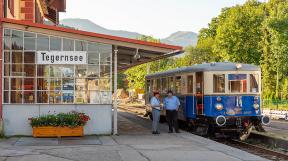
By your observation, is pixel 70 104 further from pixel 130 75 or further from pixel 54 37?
pixel 130 75

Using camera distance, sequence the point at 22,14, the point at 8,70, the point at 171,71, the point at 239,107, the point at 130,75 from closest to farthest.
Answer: the point at 8,70, the point at 239,107, the point at 171,71, the point at 22,14, the point at 130,75

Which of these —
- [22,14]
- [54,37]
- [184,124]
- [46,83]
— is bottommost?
[184,124]

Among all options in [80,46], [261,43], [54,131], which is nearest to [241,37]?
[261,43]

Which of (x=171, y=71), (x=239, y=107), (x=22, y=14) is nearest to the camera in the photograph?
(x=239, y=107)

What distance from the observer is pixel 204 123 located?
66.0ft

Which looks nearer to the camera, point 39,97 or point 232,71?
point 39,97

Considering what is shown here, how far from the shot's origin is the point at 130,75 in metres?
84.7

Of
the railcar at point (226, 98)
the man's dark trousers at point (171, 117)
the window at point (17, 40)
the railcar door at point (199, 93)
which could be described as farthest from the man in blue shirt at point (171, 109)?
the window at point (17, 40)

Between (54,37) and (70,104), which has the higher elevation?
(54,37)

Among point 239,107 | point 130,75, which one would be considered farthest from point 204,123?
point 130,75

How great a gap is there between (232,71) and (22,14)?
44.7ft

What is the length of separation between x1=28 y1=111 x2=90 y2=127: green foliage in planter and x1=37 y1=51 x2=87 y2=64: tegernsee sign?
1.81 m

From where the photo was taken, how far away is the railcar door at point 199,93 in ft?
65.1

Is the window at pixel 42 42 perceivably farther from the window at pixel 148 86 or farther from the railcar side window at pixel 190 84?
the window at pixel 148 86
